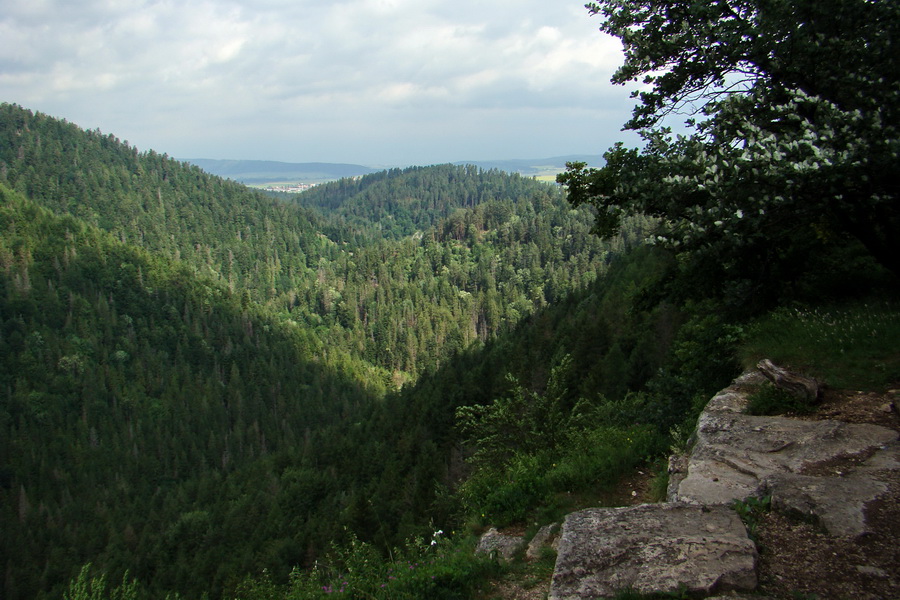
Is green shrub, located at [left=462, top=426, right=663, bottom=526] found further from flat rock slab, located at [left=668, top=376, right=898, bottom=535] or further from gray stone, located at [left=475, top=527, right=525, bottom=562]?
flat rock slab, located at [left=668, top=376, right=898, bottom=535]

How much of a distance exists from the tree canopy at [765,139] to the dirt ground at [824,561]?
4470 mm

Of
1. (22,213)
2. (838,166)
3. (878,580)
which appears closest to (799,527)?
(878,580)

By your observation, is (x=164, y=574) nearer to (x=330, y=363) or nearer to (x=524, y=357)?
(x=524, y=357)

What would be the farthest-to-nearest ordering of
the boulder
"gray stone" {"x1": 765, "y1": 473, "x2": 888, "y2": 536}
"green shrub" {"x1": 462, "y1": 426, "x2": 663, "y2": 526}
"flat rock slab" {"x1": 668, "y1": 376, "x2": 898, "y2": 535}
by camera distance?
"green shrub" {"x1": 462, "y1": 426, "x2": 663, "y2": 526} → the boulder → "flat rock slab" {"x1": 668, "y1": 376, "x2": 898, "y2": 535} → "gray stone" {"x1": 765, "y1": 473, "x2": 888, "y2": 536}

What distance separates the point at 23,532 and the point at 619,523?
446ft

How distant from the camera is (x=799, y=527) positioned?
6.64 m

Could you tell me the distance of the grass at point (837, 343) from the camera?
9969mm

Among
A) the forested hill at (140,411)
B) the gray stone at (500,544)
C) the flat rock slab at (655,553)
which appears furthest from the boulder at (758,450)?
the forested hill at (140,411)

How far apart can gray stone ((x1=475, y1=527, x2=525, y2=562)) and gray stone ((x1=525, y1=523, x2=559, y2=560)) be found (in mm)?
180

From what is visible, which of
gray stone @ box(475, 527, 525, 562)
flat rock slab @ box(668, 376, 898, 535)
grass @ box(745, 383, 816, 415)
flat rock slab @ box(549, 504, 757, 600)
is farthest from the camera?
grass @ box(745, 383, 816, 415)

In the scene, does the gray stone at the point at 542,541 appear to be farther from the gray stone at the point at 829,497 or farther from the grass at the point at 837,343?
the grass at the point at 837,343

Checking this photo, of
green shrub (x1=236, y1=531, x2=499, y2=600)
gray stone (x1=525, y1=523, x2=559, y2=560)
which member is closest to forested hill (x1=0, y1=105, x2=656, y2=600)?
green shrub (x1=236, y1=531, x2=499, y2=600)


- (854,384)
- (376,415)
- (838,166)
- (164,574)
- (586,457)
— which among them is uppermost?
(838,166)

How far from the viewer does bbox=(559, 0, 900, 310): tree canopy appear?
32.0ft
